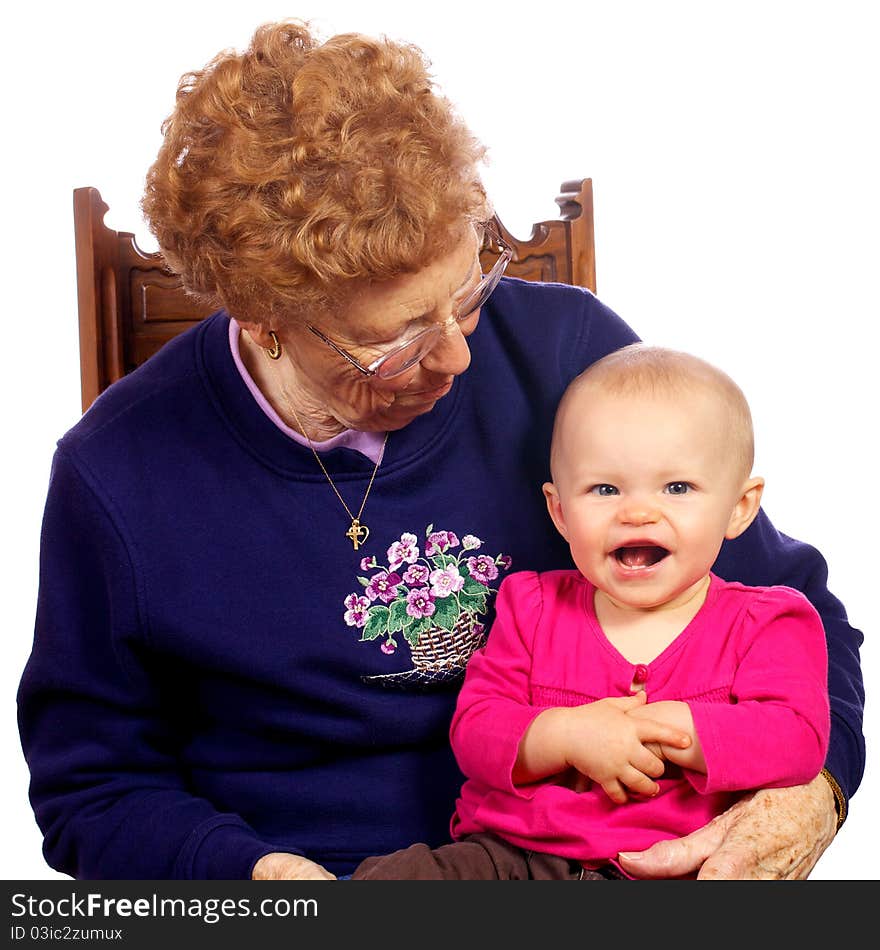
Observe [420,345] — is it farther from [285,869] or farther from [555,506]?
[285,869]

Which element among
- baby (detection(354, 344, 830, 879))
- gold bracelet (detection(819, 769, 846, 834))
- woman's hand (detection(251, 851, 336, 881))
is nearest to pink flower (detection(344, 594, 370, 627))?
baby (detection(354, 344, 830, 879))

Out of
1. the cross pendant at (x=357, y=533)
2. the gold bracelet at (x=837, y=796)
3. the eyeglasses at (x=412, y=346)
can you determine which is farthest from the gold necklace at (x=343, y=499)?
the gold bracelet at (x=837, y=796)

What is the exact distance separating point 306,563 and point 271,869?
16.1 inches

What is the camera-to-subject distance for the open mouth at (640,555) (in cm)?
161

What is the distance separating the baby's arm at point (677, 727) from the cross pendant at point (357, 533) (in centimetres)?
47

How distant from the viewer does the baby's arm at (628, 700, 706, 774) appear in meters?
1.51

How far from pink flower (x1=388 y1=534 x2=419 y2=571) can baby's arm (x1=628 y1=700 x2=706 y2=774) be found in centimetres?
42

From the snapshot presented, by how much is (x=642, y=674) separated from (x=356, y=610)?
0.42 meters

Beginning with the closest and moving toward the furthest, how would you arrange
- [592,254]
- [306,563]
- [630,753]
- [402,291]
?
[630,753], [402,291], [306,563], [592,254]

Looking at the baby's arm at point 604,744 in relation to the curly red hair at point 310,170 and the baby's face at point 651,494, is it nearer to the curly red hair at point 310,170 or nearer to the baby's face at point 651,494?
the baby's face at point 651,494

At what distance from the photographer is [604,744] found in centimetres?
152

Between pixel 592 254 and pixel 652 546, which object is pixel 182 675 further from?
pixel 592 254

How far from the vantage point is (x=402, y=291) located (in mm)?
1609

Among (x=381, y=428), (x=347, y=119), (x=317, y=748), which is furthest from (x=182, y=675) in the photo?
(x=347, y=119)
